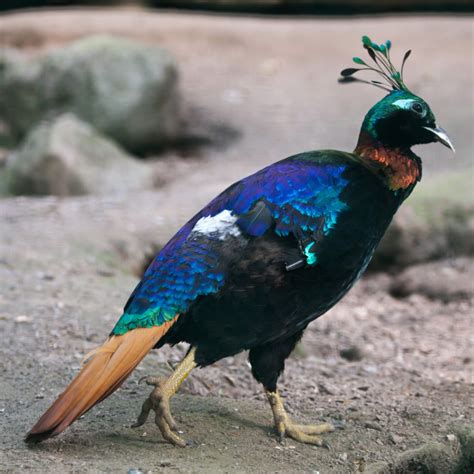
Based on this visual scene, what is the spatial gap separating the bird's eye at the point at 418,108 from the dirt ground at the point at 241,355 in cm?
109

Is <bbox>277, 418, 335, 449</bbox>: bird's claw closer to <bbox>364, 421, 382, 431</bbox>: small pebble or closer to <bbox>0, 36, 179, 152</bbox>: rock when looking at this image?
<bbox>364, 421, 382, 431</bbox>: small pebble

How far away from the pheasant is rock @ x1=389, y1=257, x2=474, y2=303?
270 cm

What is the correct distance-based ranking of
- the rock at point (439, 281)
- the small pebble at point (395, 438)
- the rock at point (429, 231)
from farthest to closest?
the rock at point (429, 231), the rock at point (439, 281), the small pebble at point (395, 438)

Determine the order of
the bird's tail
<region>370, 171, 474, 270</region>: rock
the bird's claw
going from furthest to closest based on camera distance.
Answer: <region>370, 171, 474, 270</region>: rock, the bird's claw, the bird's tail

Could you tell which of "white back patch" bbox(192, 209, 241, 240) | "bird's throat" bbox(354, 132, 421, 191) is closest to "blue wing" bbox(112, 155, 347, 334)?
Answer: "white back patch" bbox(192, 209, 241, 240)

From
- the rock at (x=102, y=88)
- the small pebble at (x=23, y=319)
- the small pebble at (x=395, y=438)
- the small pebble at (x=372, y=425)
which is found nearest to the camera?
the small pebble at (x=395, y=438)

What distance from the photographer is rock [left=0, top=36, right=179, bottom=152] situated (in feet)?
28.3

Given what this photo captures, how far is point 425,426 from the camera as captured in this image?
3107mm

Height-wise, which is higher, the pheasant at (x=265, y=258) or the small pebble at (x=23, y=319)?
the pheasant at (x=265, y=258)

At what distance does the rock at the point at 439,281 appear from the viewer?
17.4ft

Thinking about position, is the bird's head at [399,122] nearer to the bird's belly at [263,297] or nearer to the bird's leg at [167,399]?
the bird's belly at [263,297]

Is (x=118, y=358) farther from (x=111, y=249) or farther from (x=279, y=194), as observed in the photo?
(x=111, y=249)

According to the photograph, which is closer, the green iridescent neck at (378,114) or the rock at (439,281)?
the green iridescent neck at (378,114)

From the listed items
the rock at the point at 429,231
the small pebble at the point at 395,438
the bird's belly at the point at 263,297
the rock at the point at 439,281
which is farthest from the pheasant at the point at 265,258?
the rock at the point at 429,231
